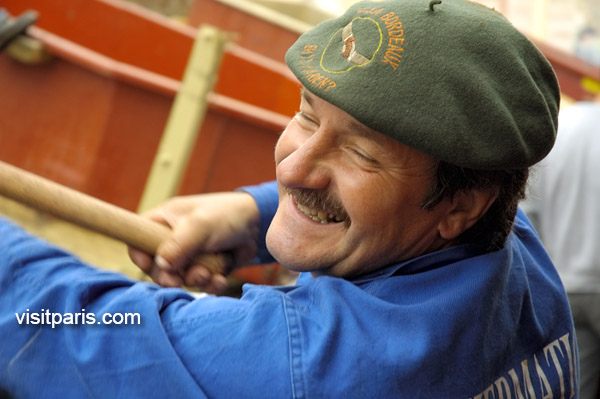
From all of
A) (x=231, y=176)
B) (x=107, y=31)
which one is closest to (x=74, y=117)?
(x=231, y=176)

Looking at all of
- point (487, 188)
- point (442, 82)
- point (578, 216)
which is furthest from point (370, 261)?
point (578, 216)

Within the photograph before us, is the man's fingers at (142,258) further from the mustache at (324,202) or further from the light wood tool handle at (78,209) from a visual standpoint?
the mustache at (324,202)

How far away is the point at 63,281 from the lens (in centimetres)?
122

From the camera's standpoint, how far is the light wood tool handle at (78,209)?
138cm

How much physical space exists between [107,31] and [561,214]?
4.45 m

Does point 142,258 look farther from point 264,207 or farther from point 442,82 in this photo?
point 442,82

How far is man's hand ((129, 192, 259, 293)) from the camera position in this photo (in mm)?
1497

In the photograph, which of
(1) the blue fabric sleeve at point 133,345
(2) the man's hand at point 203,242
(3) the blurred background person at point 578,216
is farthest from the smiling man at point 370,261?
(3) the blurred background person at point 578,216

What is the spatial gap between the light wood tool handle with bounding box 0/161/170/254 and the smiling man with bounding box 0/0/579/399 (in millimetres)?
91

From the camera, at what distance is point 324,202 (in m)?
1.31

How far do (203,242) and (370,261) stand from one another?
419 mm

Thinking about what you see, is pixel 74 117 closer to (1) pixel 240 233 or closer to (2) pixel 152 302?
(1) pixel 240 233

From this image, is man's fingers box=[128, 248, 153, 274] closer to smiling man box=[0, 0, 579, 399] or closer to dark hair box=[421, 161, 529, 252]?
smiling man box=[0, 0, 579, 399]

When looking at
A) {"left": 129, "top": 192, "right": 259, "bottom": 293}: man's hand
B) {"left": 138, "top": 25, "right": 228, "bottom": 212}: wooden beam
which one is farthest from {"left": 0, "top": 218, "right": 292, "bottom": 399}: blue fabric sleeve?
{"left": 138, "top": 25, "right": 228, "bottom": 212}: wooden beam
